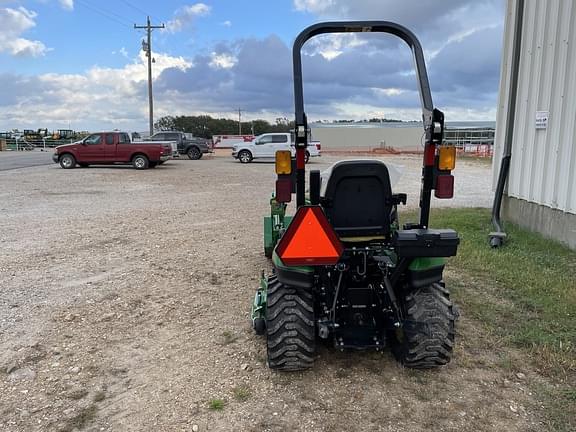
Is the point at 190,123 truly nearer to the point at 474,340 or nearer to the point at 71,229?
the point at 71,229

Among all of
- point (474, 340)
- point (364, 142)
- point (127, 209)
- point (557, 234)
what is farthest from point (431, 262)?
point (364, 142)

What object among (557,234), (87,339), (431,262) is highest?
(431,262)

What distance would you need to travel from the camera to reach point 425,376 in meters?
3.33

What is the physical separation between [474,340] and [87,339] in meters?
3.18

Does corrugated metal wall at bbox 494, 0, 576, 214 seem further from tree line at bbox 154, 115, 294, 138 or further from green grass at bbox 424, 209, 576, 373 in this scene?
tree line at bbox 154, 115, 294, 138

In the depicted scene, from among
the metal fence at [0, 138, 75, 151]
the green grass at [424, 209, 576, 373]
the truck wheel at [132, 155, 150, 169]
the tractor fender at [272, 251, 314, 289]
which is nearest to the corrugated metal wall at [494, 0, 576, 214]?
the green grass at [424, 209, 576, 373]

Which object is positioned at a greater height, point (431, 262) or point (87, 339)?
point (431, 262)

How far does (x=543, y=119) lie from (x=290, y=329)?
6.02 m

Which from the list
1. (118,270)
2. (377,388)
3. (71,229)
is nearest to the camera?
(377,388)

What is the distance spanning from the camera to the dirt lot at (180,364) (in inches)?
114

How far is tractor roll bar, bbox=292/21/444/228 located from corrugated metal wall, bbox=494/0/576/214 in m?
4.32

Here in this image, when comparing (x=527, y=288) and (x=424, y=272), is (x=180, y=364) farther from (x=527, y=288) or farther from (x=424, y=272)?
(x=527, y=288)

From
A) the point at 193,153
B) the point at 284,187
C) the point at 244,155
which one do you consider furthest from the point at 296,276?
the point at 193,153

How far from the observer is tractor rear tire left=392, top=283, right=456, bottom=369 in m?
3.21
